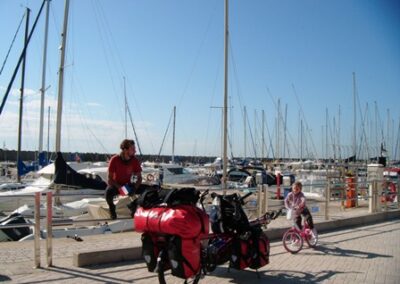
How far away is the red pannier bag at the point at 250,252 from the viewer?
6668 millimetres

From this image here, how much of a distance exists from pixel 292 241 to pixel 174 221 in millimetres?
4334

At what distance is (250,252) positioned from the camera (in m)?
6.76

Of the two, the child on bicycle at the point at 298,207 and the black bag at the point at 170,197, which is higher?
the black bag at the point at 170,197

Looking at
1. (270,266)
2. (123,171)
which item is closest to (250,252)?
(270,266)

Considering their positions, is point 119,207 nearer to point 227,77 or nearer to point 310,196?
point 227,77

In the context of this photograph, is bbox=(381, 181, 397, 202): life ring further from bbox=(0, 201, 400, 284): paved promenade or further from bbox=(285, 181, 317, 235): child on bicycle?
bbox=(285, 181, 317, 235): child on bicycle

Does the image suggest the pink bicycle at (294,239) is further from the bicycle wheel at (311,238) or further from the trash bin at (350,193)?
the trash bin at (350,193)

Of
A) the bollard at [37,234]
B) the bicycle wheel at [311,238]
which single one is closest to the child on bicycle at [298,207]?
the bicycle wheel at [311,238]

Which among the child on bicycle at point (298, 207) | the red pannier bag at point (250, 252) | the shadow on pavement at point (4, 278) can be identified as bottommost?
the shadow on pavement at point (4, 278)

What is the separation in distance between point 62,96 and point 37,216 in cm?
1247

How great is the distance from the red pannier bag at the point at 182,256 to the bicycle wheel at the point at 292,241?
3.90m

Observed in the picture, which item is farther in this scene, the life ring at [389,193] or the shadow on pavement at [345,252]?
the life ring at [389,193]

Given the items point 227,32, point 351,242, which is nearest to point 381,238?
point 351,242

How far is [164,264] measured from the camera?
578 centimetres
